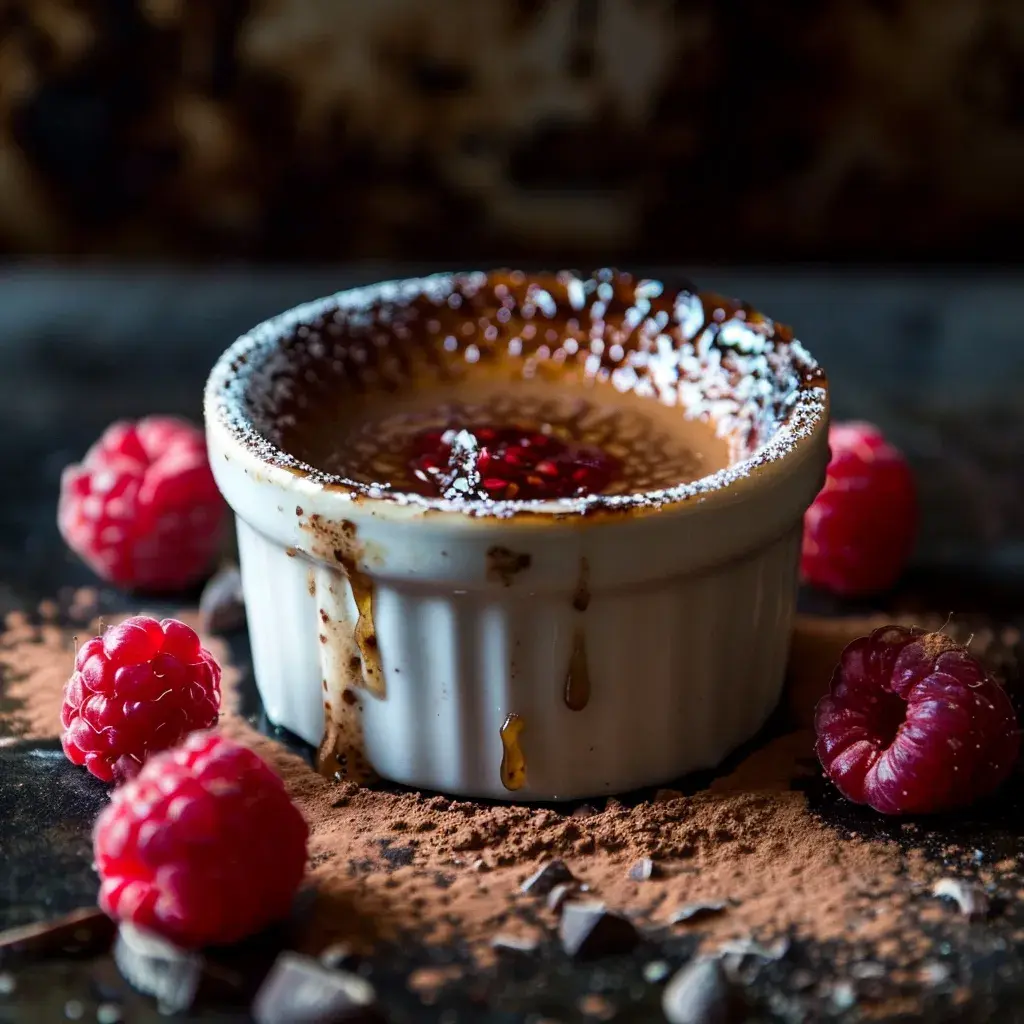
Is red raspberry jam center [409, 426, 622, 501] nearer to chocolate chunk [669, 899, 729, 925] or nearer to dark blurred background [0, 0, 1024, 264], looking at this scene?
chocolate chunk [669, 899, 729, 925]

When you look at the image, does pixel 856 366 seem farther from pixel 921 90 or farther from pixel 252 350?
pixel 252 350

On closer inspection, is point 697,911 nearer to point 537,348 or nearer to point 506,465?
point 506,465

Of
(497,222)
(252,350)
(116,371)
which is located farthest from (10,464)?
(497,222)

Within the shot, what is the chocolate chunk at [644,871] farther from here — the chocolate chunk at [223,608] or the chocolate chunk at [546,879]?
the chocolate chunk at [223,608]

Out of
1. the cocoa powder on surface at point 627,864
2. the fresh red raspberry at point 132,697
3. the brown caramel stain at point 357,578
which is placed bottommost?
the cocoa powder on surface at point 627,864

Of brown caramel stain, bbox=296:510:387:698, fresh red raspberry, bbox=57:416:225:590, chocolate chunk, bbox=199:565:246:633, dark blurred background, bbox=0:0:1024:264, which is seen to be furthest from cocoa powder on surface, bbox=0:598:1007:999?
dark blurred background, bbox=0:0:1024:264

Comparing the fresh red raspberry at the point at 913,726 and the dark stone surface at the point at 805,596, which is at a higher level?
the fresh red raspberry at the point at 913,726

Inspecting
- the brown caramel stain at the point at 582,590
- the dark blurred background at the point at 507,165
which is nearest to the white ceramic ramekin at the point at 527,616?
the brown caramel stain at the point at 582,590
